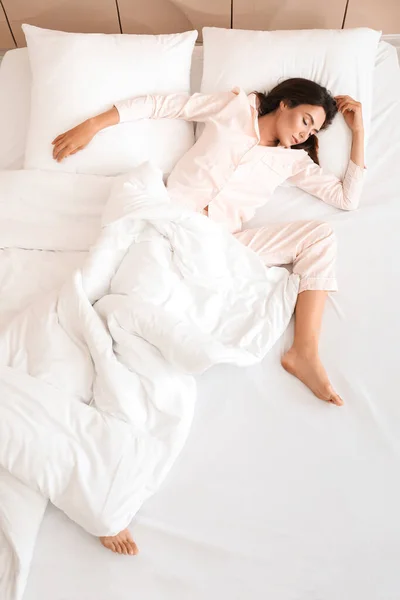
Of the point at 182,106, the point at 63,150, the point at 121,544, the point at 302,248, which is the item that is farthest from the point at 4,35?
the point at 121,544

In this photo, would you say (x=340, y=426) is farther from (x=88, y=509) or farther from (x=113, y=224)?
(x=113, y=224)

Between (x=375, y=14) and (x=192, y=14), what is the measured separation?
668 millimetres

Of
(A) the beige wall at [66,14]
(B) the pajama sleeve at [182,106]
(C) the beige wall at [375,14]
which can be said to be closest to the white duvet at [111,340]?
(B) the pajama sleeve at [182,106]

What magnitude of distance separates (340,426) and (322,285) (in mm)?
376

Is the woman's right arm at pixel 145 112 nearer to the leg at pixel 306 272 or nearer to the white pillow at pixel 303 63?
the white pillow at pixel 303 63

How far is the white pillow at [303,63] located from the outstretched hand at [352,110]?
0.06 m

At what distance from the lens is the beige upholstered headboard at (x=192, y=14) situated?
5.94ft

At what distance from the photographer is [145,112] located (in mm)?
1543

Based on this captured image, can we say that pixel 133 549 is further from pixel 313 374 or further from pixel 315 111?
pixel 315 111

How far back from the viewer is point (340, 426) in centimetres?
113

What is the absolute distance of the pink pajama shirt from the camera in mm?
1452

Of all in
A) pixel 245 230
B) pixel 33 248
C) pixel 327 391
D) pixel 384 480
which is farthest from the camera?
pixel 245 230

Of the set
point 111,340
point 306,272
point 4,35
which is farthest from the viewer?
point 4,35

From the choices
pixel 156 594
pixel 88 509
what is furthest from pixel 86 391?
pixel 156 594
